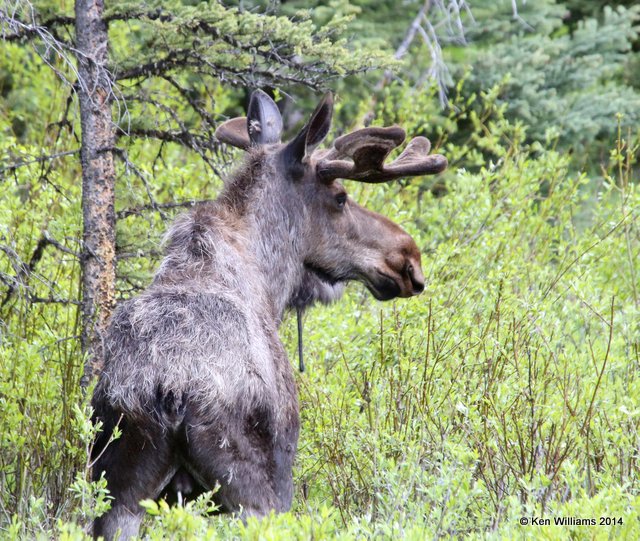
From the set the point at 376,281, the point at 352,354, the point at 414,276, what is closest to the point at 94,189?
the point at 376,281

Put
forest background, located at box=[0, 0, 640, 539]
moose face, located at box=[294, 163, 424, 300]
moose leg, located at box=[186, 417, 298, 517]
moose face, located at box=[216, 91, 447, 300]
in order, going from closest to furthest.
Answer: moose leg, located at box=[186, 417, 298, 517] < forest background, located at box=[0, 0, 640, 539] < moose face, located at box=[216, 91, 447, 300] < moose face, located at box=[294, 163, 424, 300]

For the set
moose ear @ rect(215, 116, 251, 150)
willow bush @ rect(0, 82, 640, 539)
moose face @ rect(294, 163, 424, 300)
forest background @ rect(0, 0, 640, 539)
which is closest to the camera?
willow bush @ rect(0, 82, 640, 539)

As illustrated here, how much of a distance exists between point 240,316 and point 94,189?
5.27 ft

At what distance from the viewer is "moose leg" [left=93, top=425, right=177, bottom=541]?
3.92 meters

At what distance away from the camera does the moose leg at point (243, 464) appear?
3.88 m

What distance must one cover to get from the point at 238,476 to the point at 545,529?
1.25 metres

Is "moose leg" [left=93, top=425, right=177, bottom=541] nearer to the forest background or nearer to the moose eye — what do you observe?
the forest background

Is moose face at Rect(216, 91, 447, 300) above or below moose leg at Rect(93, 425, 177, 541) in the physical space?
above

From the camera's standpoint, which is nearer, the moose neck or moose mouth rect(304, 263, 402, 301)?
the moose neck

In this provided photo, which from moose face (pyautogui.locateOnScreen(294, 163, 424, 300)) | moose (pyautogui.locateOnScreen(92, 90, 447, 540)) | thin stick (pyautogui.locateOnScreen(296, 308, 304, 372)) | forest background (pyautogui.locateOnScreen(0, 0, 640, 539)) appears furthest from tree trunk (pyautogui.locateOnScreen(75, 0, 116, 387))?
moose face (pyautogui.locateOnScreen(294, 163, 424, 300))

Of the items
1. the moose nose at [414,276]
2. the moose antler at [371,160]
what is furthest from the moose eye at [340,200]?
the moose nose at [414,276]

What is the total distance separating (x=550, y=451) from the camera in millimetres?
4766

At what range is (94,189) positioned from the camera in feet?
17.7

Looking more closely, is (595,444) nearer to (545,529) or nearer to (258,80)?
(545,529)
